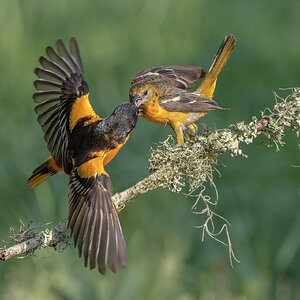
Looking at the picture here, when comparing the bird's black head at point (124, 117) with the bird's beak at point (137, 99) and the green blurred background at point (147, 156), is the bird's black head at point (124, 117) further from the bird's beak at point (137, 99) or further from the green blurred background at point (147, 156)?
the green blurred background at point (147, 156)

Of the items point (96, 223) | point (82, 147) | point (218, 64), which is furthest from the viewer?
point (218, 64)

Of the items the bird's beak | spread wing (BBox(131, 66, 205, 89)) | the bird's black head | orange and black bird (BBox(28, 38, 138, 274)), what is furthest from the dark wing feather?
spread wing (BBox(131, 66, 205, 89))

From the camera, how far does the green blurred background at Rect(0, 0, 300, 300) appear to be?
5551 mm

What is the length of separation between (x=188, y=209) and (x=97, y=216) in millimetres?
2122

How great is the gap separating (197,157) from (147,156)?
363 millimetres

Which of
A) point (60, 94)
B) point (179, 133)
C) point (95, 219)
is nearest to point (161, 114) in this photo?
point (179, 133)

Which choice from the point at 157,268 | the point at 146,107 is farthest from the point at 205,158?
the point at 157,268

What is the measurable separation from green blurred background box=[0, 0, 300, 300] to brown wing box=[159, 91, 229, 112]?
415mm

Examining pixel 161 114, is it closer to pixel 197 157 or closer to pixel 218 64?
pixel 218 64

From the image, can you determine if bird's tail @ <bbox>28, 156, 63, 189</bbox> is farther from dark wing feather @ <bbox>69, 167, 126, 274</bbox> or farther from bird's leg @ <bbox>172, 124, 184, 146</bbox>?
bird's leg @ <bbox>172, 124, 184, 146</bbox>

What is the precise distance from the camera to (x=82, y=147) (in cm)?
445

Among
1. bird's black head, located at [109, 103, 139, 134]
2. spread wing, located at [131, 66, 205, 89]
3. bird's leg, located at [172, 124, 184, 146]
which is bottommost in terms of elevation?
bird's leg, located at [172, 124, 184, 146]

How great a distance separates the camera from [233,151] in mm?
3920

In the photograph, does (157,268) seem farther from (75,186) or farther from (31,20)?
(31,20)
